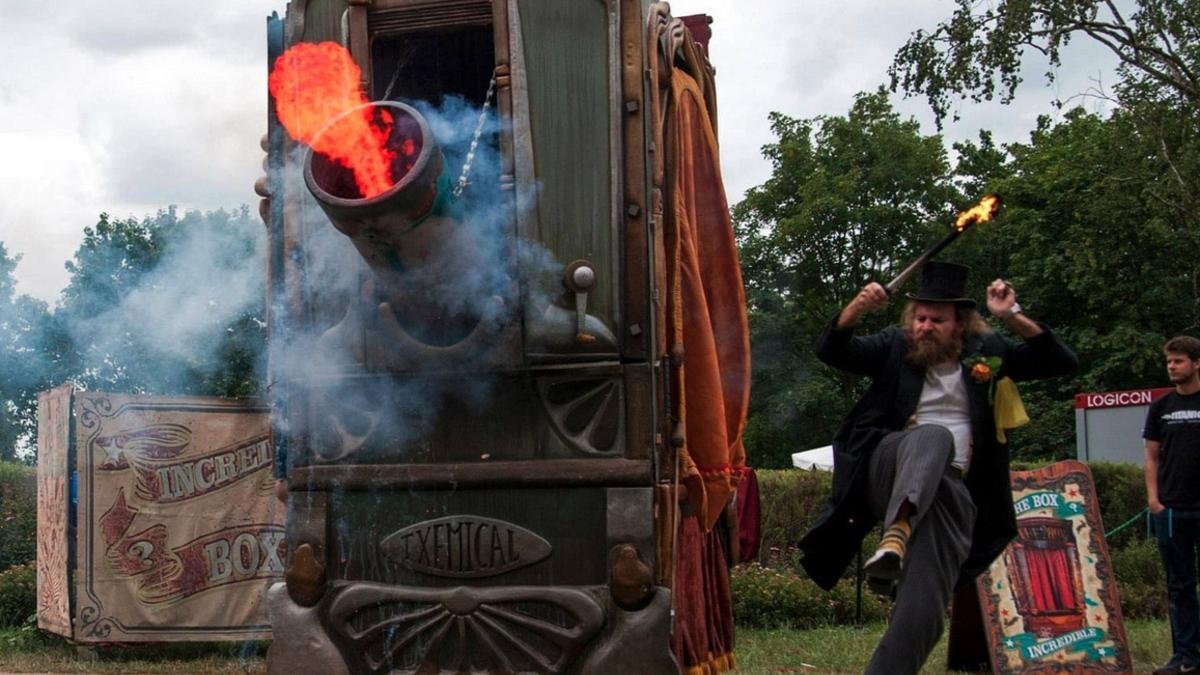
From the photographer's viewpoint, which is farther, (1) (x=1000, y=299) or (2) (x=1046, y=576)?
(2) (x=1046, y=576)

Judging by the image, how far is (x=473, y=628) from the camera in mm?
5406

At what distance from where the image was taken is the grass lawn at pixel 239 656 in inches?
345

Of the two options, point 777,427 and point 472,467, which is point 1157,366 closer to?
point 777,427

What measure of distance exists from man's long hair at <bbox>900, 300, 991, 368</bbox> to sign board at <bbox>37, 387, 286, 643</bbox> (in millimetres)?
5081

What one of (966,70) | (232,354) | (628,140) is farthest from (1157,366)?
(628,140)

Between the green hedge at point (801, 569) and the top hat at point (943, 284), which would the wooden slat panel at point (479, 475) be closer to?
the top hat at point (943, 284)

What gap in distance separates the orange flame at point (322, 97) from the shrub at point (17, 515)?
801 centimetres

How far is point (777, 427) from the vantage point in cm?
3894

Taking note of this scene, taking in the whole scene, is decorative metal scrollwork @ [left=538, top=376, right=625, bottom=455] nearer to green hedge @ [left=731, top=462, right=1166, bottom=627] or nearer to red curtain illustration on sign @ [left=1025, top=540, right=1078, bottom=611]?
red curtain illustration on sign @ [left=1025, top=540, right=1078, bottom=611]

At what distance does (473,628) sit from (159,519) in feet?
15.1

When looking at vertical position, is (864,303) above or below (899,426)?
above

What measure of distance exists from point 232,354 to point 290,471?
3865 millimetres

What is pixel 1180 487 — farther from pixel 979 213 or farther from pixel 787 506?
pixel 787 506

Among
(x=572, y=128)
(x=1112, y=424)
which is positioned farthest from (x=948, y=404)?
(x=1112, y=424)
